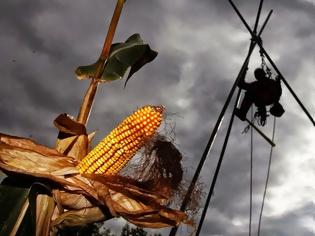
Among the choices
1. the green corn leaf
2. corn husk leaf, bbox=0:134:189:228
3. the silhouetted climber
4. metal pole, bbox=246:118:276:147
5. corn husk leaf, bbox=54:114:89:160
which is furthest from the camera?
metal pole, bbox=246:118:276:147

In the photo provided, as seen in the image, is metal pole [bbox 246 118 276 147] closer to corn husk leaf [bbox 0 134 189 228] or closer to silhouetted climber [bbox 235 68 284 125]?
silhouetted climber [bbox 235 68 284 125]

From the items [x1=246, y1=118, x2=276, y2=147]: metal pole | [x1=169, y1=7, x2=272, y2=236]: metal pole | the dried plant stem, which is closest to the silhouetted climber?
[x1=246, y1=118, x2=276, y2=147]: metal pole

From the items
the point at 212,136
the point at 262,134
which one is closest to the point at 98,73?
the point at 212,136

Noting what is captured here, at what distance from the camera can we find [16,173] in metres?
1.96

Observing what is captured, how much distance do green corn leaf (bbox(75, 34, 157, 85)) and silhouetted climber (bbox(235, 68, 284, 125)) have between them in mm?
3264

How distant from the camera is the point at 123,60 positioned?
258 centimetres

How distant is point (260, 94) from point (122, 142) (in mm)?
4451

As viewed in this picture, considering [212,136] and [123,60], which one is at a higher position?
[212,136]

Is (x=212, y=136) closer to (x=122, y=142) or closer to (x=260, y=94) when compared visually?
(x=260, y=94)

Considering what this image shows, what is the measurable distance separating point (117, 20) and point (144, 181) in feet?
2.87

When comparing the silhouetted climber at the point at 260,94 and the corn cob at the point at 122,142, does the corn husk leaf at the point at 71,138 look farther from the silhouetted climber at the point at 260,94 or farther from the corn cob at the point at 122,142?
the silhouetted climber at the point at 260,94

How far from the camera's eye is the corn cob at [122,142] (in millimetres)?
2033

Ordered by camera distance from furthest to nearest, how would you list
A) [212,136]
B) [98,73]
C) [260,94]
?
[260,94] < [212,136] < [98,73]

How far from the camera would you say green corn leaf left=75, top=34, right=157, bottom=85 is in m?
2.45
